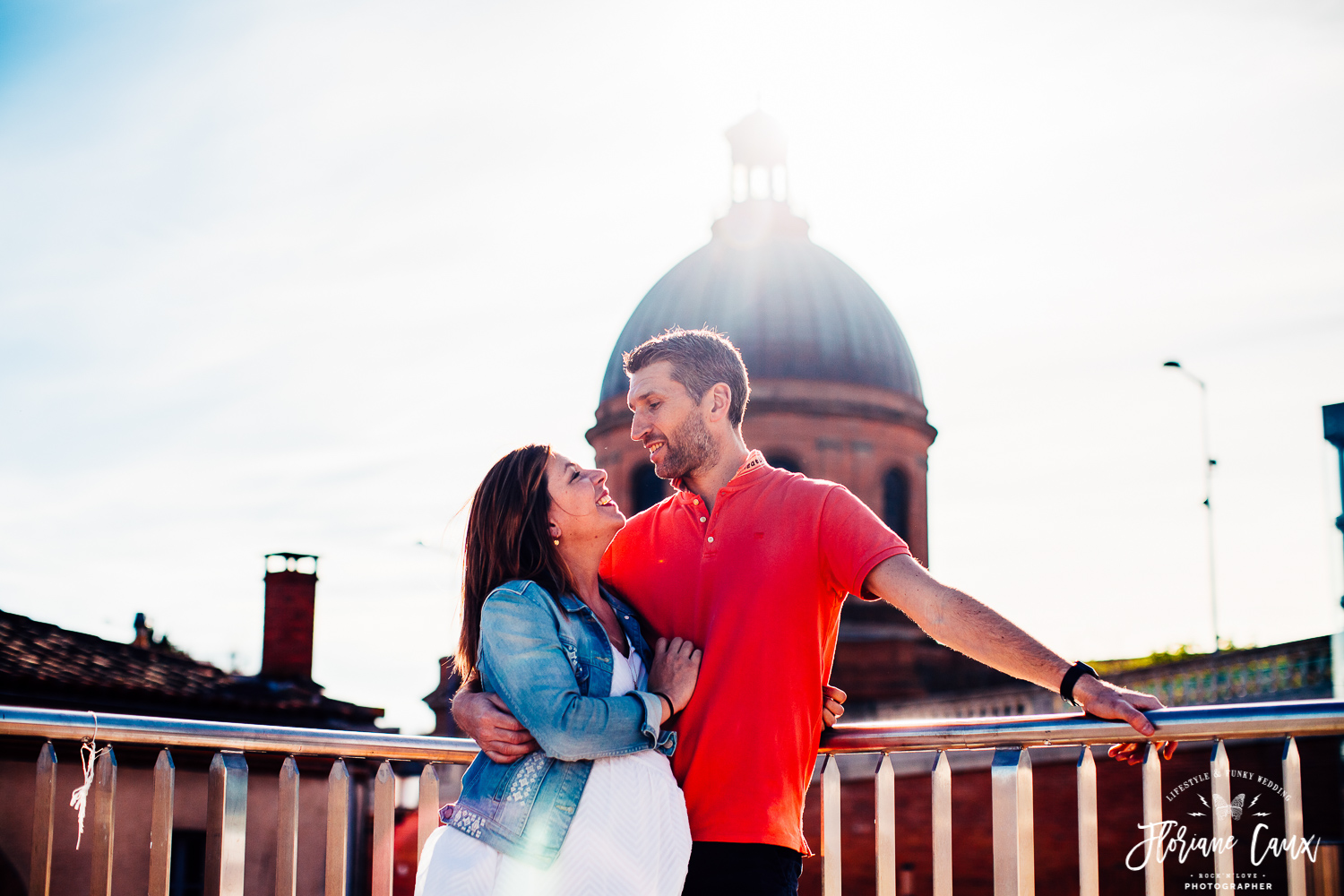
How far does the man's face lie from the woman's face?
39 cm

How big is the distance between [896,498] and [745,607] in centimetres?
2218

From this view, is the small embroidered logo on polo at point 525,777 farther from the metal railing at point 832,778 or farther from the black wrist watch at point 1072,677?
the black wrist watch at point 1072,677

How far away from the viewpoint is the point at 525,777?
9.47ft

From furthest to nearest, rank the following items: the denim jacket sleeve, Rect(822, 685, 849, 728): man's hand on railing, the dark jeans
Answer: Rect(822, 685, 849, 728): man's hand on railing → the dark jeans → the denim jacket sleeve

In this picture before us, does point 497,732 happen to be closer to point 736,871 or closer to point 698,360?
point 736,871

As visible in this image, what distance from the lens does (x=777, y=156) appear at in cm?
2886

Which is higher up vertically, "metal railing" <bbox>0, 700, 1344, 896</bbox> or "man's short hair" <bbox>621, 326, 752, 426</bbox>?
"man's short hair" <bbox>621, 326, 752, 426</bbox>

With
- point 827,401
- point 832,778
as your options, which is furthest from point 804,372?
point 832,778

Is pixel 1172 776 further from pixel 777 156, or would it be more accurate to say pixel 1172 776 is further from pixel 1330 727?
pixel 777 156

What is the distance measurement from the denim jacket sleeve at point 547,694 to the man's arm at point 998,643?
2.32 ft

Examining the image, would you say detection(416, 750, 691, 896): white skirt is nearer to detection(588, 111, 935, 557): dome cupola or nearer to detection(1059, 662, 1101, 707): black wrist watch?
detection(1059, 662, 1101, 707): black wrist watch

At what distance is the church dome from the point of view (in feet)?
80.5
